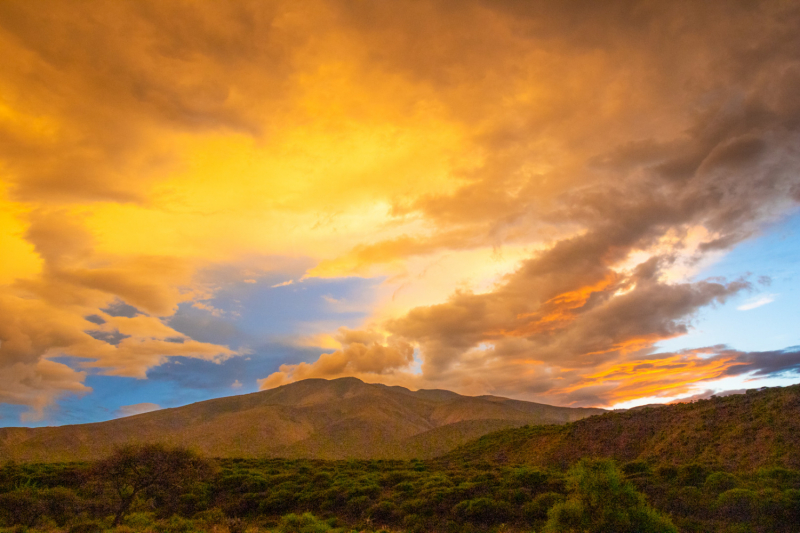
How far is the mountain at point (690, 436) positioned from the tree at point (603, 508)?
84.3ft

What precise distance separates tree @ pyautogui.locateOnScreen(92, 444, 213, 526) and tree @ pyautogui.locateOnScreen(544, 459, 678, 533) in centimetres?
2904

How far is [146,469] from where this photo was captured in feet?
113

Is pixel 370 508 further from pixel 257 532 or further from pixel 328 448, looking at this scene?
pixel 328 448

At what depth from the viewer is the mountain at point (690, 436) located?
41938 mm

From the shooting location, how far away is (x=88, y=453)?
150m

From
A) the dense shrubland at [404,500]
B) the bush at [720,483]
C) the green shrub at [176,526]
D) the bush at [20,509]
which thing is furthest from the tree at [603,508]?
the bush at [20,509]

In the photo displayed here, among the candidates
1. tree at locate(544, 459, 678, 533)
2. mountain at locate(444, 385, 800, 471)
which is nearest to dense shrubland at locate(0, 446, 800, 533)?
tree at locate(544, 459, 678, 533)

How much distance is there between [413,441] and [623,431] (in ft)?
362

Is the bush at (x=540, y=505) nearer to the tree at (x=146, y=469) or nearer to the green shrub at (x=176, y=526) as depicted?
the green shrub at (x=176, y=526)

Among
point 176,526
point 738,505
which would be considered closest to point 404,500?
point 176,526

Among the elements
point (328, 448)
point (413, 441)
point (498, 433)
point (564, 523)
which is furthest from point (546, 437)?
point (328, 448)

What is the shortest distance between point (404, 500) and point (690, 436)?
3611 centimetres

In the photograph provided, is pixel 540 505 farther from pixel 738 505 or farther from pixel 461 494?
pixel 738 505

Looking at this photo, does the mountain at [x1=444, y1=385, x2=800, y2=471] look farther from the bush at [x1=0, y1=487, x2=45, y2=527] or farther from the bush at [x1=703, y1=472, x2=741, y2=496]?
the bush at [x1=0, y1=487, x2=45, y2=527]
